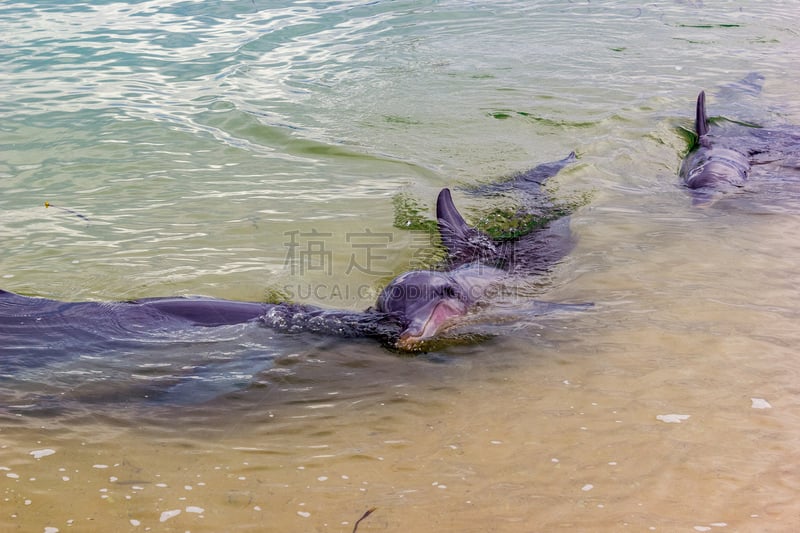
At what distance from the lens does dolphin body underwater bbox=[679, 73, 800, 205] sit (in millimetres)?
7730

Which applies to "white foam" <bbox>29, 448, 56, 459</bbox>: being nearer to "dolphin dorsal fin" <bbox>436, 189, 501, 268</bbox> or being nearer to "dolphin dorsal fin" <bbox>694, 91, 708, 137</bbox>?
"dolphin dorsal fin" <bbox>436, 189, 501, 268</bbox>

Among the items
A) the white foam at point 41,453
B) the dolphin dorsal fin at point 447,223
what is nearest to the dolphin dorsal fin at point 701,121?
the dolphin dorsal fin at point 447,223

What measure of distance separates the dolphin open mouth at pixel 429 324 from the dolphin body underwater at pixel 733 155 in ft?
11.7

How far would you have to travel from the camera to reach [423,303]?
4.77 meters

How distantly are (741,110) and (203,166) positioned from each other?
7.45 meters

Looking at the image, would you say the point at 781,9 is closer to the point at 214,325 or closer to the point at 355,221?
the point at 355,221

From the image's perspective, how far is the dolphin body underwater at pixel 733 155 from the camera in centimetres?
773

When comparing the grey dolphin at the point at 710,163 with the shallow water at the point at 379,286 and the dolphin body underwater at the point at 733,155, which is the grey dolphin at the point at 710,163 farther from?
the shallow water at the point at 379,286

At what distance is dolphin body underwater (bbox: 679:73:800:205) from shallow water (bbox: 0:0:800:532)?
32cm

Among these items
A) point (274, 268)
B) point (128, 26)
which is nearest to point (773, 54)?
point (274, 268)

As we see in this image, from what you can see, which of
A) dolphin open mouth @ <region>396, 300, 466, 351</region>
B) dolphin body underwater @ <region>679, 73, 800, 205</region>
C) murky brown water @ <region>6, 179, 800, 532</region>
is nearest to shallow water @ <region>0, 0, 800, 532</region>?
murky brown water @ <region>6, 179, 800, 532</region>

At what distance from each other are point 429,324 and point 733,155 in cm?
541

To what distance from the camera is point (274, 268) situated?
243 inches

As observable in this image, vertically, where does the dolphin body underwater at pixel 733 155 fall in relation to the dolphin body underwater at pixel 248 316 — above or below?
above
